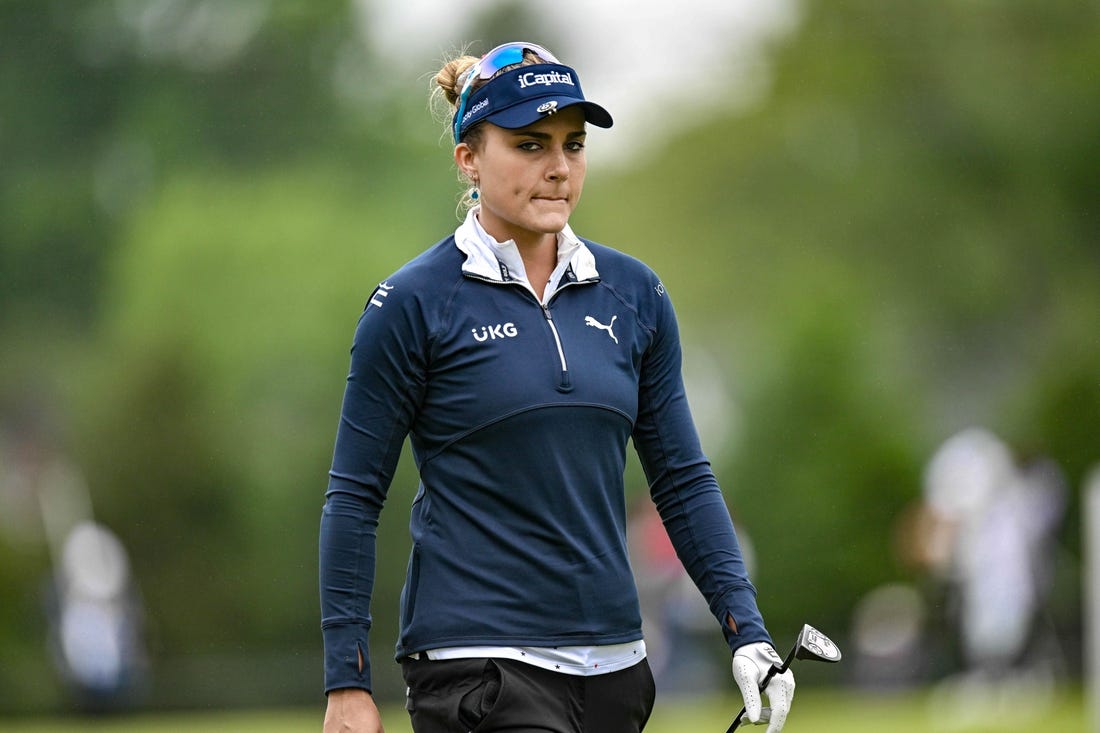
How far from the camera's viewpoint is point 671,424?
16.1ft

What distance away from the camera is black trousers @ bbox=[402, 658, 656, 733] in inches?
174

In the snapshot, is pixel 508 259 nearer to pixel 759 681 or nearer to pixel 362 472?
pixel 362 472

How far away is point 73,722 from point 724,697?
21.3 ft

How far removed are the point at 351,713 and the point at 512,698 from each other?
0.36 meters

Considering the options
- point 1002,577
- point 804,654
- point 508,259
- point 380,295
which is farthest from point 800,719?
point 380,295

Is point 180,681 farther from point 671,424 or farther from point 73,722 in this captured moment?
point 671,424

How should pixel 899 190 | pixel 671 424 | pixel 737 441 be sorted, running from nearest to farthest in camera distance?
pixel 671 424 < pixel 737 441 < pixel 899 190

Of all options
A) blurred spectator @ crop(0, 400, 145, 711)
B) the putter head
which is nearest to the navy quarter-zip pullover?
the putter head

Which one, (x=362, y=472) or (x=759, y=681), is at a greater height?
(x=362, y=472)

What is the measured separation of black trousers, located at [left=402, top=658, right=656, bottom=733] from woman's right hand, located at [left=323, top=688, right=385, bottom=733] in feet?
0.46

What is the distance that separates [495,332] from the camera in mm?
4574

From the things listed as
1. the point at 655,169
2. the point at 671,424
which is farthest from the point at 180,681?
the point at 655,169

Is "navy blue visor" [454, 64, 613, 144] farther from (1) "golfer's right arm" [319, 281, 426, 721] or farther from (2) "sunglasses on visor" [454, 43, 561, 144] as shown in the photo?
(1) "golfer's right arm" [319, 281, 426, 721]

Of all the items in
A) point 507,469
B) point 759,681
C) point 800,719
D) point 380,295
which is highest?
point 380,295
